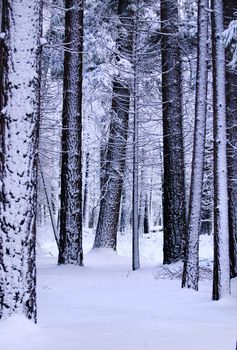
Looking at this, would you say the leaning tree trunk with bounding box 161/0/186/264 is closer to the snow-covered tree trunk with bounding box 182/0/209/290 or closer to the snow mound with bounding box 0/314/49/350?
the snow-covered tree trunk with bounding box 182/0/209/290

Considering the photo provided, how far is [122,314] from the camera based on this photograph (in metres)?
6.63

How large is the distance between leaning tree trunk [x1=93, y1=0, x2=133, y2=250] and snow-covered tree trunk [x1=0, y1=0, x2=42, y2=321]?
9334mm

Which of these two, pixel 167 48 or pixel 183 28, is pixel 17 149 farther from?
pixel 183 28

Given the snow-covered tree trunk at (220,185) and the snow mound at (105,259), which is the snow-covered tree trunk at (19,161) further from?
the snow mound at (105,259)

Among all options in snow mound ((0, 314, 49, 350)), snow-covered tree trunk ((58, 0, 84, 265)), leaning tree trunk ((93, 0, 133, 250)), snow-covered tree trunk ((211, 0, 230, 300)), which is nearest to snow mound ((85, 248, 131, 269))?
leaning tree trunk ((93, 0, 133, 250))

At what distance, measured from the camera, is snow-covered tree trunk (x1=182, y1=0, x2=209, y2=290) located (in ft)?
30.6

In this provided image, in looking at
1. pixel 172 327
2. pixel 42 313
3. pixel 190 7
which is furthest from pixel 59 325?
pixel 190 7

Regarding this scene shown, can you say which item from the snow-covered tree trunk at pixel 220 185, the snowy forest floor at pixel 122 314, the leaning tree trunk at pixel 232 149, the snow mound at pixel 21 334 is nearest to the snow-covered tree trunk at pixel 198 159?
the snowy forest floor at pixel 122 314

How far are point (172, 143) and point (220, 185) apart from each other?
4953 mm

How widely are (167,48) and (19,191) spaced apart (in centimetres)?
957

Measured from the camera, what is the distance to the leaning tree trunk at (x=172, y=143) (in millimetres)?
12523

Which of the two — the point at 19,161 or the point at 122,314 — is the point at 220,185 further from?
the point at 19,161

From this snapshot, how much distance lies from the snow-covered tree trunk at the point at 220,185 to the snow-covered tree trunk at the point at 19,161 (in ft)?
12.6

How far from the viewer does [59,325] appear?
17.9 feet
